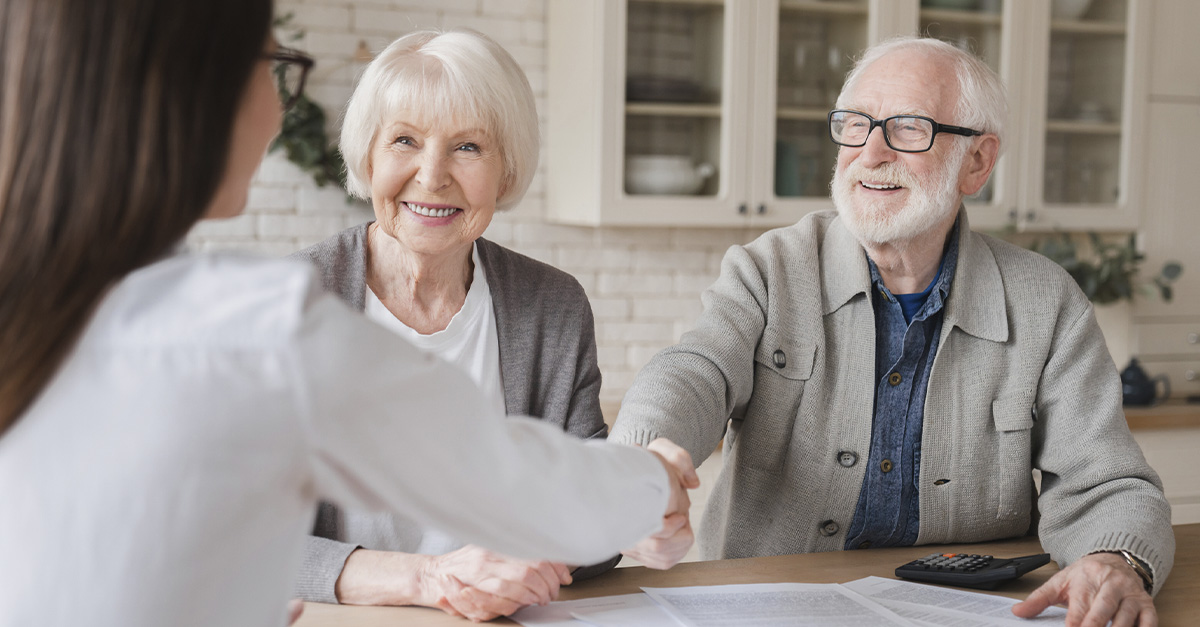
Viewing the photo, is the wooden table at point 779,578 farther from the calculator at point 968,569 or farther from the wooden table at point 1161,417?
the wooden table at point 1161,417

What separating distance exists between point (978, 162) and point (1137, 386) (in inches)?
71.7

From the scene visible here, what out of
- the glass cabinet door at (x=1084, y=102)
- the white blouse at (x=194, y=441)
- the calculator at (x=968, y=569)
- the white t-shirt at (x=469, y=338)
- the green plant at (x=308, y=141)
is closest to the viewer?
the white blouse at (x=194, y=441)

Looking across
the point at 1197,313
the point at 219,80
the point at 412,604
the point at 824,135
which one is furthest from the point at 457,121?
the point at 1197,313

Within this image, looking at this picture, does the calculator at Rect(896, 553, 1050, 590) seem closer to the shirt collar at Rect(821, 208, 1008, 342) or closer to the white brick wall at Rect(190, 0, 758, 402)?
the shirt collar at Rect(821, 208, 1008, 342)

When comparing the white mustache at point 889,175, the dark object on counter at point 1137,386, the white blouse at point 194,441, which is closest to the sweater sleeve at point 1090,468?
the white mustache at point 889,175

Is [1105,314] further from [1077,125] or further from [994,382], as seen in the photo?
[994,382]

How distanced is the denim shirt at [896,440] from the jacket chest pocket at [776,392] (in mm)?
132

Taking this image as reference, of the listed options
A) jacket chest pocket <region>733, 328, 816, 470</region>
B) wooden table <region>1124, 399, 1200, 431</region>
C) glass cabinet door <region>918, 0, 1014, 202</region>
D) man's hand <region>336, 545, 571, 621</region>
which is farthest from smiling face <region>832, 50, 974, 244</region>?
wooden table <region>1124, 399, 1200, 431</region>

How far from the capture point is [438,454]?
667 mm

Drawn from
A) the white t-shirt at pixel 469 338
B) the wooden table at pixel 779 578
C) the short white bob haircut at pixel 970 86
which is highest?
the short white bob haircut at pixel 970 86

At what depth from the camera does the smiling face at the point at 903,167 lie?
1.77 metres

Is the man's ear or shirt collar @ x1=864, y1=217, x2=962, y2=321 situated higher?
the man's ear

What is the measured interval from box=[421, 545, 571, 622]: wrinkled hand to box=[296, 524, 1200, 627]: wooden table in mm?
19

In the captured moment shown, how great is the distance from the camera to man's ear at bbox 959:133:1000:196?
1.84 meters
